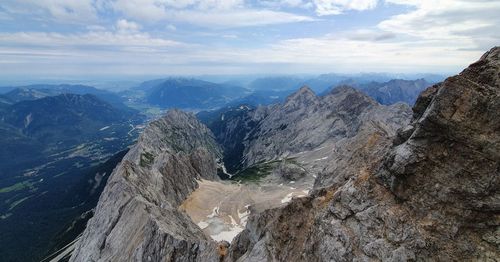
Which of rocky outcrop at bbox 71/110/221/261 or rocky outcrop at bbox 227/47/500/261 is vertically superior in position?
rocky outcrop at bbox 227/47/500/261

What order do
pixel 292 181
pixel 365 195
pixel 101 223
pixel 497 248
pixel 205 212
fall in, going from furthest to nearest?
1. pixel 292 181
2. pixel 205 212
3. pixel 101 223
4. pixel 365 195
5. pixel 497 248

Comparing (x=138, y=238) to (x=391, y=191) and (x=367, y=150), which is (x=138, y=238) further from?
(x=391, y=191)

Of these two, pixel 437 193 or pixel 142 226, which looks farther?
pixel 142 226

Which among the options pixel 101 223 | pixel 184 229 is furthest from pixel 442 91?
pixel 101 223

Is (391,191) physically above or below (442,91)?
below

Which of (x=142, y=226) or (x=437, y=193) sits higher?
(x=437, y=193)

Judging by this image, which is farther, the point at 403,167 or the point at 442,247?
the point at 403,167

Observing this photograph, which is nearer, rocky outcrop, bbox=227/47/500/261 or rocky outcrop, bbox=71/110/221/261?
rocky outcrop, bbox=227/47/500/261

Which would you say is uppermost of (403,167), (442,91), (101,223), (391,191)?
(442,91)
